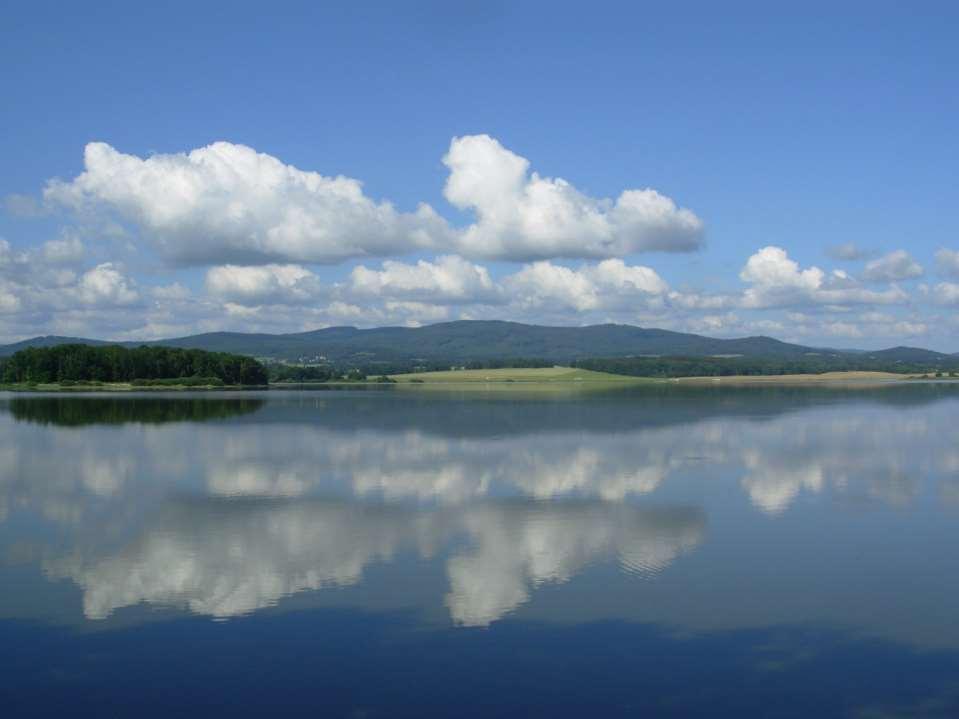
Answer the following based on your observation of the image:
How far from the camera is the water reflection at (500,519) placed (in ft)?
45.2

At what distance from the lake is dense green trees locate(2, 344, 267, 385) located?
79.3 metres

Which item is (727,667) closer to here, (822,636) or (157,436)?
(822,636)

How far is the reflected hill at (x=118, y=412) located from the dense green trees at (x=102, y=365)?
3004 centimetres

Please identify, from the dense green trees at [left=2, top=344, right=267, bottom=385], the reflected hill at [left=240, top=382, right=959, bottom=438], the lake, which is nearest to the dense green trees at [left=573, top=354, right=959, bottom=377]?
the dense green trees at [left=2, top=344, right=267, bottom=385]

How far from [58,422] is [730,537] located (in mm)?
42015

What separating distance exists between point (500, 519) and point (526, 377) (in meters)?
124

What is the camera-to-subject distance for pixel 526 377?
14388cm

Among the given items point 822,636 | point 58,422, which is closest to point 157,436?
point 58,422

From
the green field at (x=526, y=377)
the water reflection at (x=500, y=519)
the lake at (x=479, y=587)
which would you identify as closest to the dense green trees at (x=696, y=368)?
the green field at (x=526, y=377)

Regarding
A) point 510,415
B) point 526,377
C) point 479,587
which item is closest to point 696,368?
point 526,377

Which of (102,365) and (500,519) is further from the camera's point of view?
(102,365)

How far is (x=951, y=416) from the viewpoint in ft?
187

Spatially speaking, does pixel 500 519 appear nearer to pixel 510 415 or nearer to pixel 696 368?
pixel 510 415

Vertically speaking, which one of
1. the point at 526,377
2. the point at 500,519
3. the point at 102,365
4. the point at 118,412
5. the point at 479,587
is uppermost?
the point at 102,365
